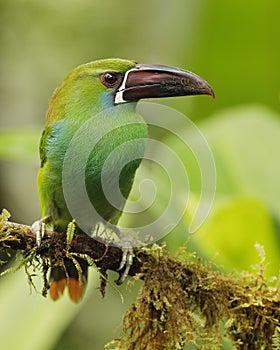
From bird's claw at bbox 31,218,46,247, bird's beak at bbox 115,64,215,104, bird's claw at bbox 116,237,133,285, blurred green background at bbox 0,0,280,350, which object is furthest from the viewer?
blurred green background at bbox 0,0,280,350

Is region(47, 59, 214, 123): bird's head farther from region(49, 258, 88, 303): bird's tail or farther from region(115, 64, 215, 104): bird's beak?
region(49, 258, 88, 303): bird's tail

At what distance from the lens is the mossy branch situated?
89.0 inches

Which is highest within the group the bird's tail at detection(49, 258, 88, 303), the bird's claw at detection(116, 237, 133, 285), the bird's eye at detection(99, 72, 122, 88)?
the bird's eye at detection(99, 72, 122, 88)

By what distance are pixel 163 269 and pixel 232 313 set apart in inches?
9.6

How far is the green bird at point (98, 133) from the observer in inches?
97.5

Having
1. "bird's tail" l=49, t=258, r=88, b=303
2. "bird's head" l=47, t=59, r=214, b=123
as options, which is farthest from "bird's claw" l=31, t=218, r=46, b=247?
"bird's head" l=47, t=59, r=214, b=123

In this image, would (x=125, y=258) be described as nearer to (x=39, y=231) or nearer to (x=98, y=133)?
(x=39, y=231)

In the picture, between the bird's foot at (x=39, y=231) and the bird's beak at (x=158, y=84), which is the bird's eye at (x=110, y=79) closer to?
the bird's beak at (x=158, y=84)

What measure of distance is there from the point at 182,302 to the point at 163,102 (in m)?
3.12

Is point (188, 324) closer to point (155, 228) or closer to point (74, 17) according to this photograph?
point (155, 228)

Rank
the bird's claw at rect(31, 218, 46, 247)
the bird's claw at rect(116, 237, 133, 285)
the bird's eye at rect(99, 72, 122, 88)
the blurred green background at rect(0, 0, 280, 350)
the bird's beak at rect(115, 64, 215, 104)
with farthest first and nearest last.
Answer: the blurred green background at rect(0, 0, 280, 350) < the bird's eye at rect(99, 72, 122, 88) < the bird's beak at rect(115, 64, 215, 104) < the bird's claw at rect(116, 237, 133, 285) < the bird's claw at rect(31, 218, 46, 247)

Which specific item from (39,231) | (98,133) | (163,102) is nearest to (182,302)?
(39,231)

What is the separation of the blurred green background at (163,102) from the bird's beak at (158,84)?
20.8 inches

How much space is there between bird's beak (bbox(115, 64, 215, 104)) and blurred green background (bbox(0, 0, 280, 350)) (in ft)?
1.73
